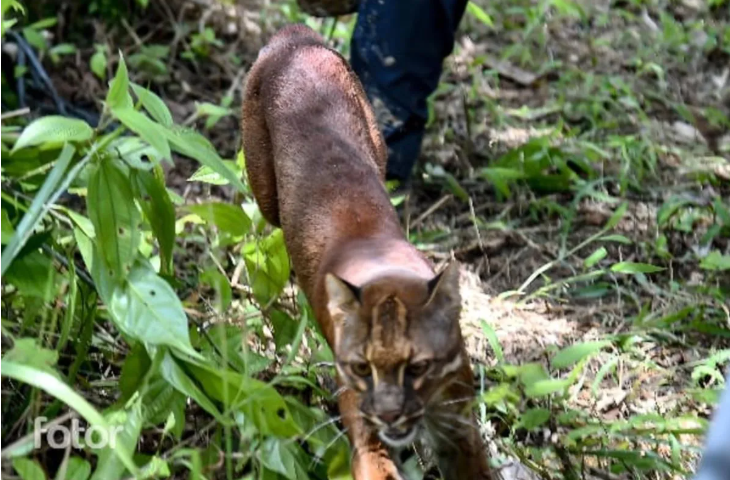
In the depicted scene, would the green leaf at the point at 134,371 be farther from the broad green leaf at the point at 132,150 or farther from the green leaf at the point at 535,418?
the green leaf at the point at 535,418

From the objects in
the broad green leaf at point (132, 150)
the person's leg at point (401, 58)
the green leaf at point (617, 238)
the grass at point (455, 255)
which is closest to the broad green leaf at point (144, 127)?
the grass at point (455, 255)

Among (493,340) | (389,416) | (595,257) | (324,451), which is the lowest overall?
(595,257)

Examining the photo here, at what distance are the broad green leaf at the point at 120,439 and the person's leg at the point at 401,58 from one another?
2956mm

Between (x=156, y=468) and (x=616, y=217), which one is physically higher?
(x=156, y=468)

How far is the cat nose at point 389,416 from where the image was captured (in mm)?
3402

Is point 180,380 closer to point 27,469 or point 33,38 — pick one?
point 27,469

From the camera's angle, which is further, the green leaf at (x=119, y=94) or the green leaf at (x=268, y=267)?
the green leaf at (x=268, y=267)

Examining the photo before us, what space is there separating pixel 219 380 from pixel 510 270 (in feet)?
8.32

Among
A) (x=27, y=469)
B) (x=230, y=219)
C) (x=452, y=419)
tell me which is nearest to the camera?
(x=27, y=469)

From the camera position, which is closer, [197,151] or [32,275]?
[197,151]

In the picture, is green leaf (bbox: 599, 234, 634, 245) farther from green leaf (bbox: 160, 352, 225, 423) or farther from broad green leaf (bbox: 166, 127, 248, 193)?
green leaf (bbox: 160, 352, 225, 423)

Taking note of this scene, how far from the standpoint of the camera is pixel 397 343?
3439 mm

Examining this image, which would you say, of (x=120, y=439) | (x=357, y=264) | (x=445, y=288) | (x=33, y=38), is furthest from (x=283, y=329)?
(x=33, y=38)

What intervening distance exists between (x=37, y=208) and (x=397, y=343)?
3.41ft
